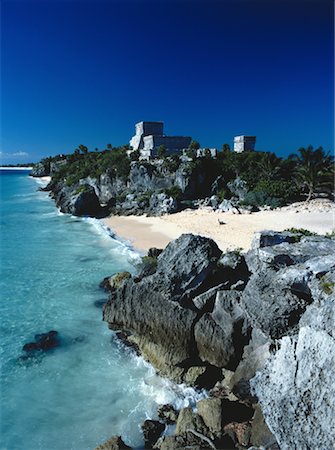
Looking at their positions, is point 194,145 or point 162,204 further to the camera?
point 194,145

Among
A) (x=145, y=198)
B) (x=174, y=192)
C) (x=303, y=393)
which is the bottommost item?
(x=303, y=393)

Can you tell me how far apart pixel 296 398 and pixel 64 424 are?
5270mm

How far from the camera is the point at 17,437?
757cm

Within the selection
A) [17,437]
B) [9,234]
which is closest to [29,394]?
[17,437]

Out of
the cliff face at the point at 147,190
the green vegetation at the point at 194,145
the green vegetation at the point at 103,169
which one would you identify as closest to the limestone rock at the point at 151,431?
the cliff face at the point at 147,190

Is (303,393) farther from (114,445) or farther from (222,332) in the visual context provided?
(114,445)

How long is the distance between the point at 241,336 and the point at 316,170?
894 inches

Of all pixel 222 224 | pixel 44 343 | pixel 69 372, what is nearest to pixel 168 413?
pixel 69 372

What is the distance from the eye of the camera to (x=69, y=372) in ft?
31.3

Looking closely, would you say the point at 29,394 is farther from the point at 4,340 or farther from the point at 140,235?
the point at 140,235

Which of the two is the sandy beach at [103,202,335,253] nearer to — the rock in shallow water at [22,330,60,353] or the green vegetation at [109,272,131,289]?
the green vegetation at [109,272,131,289]

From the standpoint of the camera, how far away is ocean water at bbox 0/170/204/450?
7.62 meters

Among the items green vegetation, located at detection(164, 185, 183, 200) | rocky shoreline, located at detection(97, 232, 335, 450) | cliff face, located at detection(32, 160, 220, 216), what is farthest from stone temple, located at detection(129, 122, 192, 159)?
rocky shoreline, located at detection(97, 232, 335, 450)

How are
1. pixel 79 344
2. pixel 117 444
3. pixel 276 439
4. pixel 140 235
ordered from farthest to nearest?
1. pixel 140 235
2. pixel 79 344
3. pixel 117 444
4. pixel 276 439
